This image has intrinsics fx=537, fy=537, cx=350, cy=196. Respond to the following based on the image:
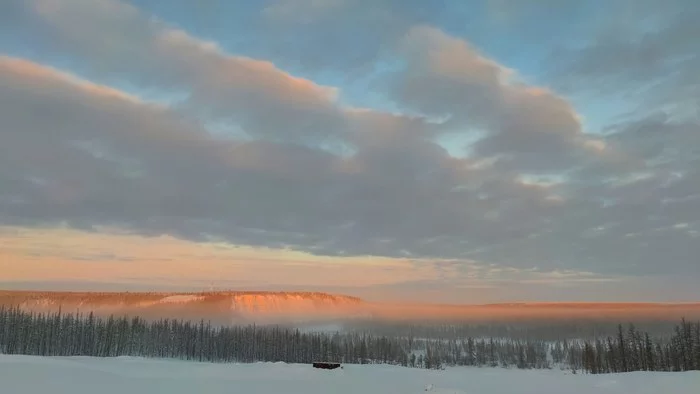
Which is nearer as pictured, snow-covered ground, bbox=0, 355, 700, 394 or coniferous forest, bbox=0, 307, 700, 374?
snow-covered ground, bbox=0, 355, 700, 394

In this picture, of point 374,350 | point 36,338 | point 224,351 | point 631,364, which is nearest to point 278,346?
point 224,351

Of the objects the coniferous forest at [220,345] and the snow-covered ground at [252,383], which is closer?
the snow-covered ground at [252,383]

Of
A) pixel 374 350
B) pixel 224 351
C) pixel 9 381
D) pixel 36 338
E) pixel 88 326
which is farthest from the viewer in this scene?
pixel 374 350

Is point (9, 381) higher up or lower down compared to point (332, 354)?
higher up

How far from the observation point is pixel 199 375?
121ft

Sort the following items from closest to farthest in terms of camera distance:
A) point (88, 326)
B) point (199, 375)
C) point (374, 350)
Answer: point (199, 375)
point (88, 326)
point (374, 350)

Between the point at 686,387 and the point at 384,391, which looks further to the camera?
the point at 686,387

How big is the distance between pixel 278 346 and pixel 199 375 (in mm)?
134812

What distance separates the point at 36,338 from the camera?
13788cm

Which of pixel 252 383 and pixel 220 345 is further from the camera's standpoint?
pixel 220 345

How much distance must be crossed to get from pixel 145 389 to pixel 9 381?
21.0ft

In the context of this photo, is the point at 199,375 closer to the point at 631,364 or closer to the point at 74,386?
the point at 74,386

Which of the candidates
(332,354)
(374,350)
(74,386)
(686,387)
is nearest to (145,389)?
(74,386)

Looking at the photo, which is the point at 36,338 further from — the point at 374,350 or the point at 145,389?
the point at 145,389
